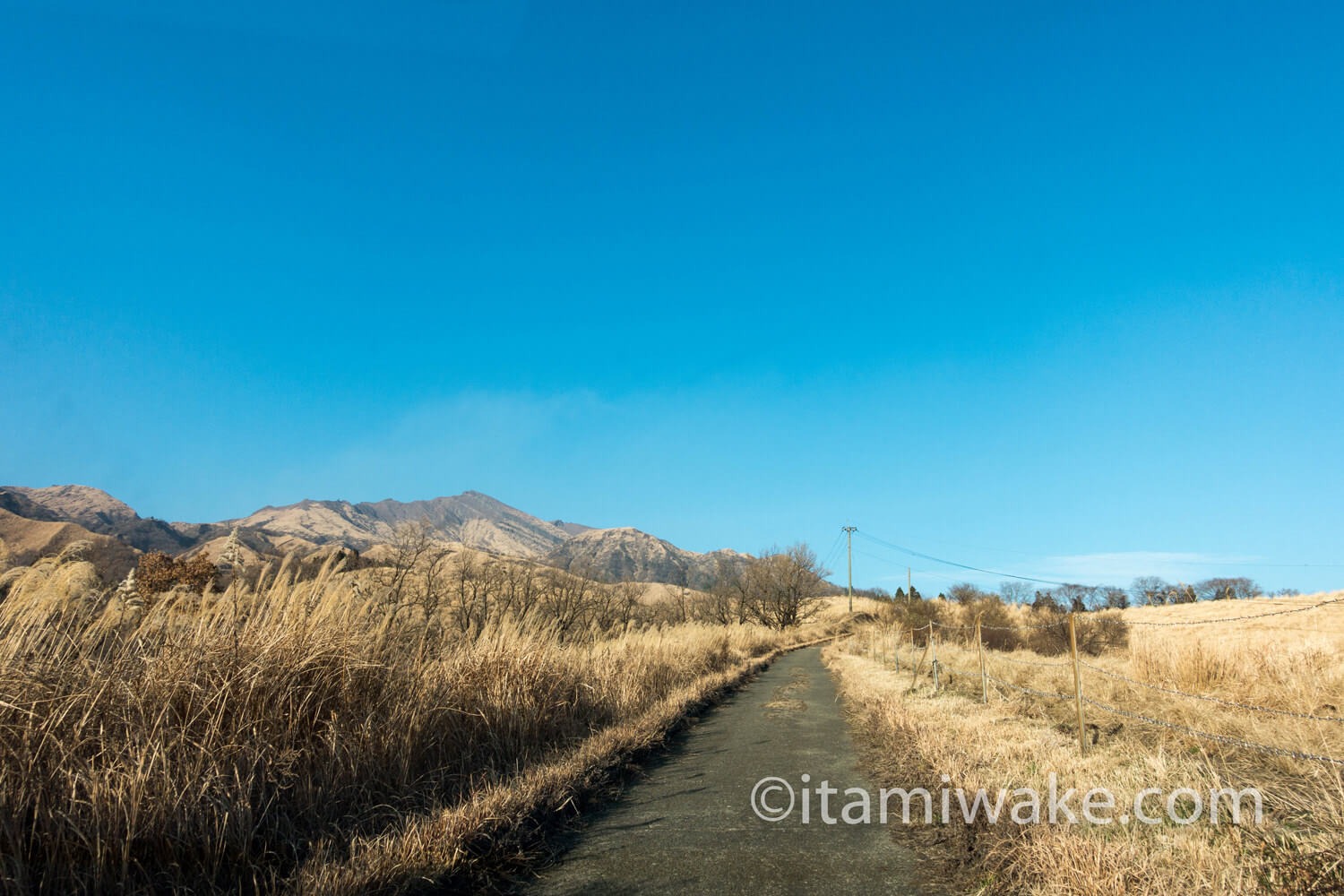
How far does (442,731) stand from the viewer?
6.87 metres

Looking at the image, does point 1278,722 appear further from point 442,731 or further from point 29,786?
point 29,786

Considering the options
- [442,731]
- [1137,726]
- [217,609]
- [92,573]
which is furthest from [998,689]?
[92,573]

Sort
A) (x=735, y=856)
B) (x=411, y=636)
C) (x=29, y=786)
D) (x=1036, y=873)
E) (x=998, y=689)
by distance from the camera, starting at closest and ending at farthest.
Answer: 1. (x=29, y=786)
2. (x=1036, y=873)
3. (x=735, y=856)
4. (x=411, y=636)
5. (x=998, y=689)

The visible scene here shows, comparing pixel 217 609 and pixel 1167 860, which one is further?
pixel 217 609

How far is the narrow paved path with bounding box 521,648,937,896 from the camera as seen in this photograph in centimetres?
470

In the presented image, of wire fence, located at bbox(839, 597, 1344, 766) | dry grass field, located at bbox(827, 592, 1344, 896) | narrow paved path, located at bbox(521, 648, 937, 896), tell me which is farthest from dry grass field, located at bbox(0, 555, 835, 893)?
wire fence, located at bbox(839, 597, 1344, 766)

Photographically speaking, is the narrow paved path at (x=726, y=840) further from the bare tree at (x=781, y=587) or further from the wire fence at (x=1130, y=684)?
the bare tree at (x=781, y=587)

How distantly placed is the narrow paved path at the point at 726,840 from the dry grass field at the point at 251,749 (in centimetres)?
57

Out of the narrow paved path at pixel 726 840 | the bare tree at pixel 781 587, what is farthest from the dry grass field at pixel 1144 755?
the bare tree at pixel 781 587

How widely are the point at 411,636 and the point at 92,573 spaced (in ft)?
9.83

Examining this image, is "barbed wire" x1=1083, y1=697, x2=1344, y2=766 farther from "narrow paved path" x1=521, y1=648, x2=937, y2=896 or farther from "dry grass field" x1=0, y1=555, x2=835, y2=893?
"dry grass field" x1=0, y1=555, x2=835, y2=893

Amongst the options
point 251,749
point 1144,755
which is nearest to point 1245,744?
point 1144,755

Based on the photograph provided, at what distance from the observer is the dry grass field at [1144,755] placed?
390cm

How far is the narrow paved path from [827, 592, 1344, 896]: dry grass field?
70cm
